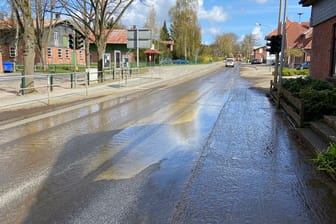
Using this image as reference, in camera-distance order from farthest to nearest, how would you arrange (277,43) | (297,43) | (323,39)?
(297,43), (277,43), (323,39)

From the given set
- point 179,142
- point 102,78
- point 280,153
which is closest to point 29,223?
point 179,142

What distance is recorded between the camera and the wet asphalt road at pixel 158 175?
14.5 ft

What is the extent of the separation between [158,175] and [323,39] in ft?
45.5

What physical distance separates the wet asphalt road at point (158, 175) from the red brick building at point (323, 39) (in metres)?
6.92

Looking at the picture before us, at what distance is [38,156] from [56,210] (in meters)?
2.76

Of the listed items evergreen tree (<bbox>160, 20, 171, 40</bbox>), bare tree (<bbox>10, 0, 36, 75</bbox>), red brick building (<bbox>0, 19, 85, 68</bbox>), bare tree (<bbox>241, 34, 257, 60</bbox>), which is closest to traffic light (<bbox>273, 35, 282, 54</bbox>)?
bare tree (<bbox>10, 0, 36, 75</bbox>)

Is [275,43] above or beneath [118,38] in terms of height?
beneath

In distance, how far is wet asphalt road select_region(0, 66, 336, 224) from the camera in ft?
14.5

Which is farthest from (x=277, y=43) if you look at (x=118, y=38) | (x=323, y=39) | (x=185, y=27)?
(x=185, y=27)

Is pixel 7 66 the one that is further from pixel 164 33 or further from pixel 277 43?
pixel 164 33

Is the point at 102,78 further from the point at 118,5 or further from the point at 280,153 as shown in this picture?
the point at 280,153

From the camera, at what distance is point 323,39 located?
1689 centimetres

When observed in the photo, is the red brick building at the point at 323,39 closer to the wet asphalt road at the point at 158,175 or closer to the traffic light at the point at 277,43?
the traffic light at the point at 277,43

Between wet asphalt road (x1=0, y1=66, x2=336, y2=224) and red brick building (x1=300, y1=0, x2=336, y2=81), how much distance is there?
6.92 metres
